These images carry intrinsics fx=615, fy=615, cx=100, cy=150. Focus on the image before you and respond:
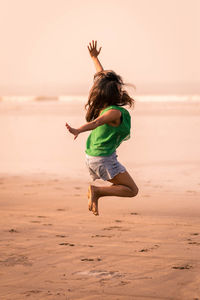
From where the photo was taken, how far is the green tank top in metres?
6.11

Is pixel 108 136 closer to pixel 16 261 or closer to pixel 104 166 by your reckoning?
pixel 104 166

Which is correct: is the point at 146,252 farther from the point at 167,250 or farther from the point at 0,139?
the point at 0,139

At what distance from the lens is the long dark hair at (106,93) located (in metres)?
6.20

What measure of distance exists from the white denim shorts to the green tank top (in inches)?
2.1

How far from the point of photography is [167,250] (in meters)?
7.07

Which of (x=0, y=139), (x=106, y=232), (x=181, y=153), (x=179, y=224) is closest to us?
(x=106, y=232)

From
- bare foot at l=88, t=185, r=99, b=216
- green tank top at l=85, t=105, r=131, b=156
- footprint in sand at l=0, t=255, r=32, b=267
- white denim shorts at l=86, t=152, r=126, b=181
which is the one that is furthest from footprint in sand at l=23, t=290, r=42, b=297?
green tank top at l=85, t=105, r=131, b=156

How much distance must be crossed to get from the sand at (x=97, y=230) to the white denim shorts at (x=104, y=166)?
0.95m

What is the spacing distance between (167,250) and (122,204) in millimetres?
3256

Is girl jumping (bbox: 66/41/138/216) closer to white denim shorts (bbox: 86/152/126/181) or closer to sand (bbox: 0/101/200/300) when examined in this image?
white denim shorts (bbox: 86/152/126/181)

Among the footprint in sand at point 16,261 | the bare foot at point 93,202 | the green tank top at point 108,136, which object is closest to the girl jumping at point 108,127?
the green tank top at point 108,136

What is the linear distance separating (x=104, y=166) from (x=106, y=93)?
2.44 ft

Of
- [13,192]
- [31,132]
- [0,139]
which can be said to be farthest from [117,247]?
[31,132]

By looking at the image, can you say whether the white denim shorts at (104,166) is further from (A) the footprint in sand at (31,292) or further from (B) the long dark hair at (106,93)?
(A) the footprint in sand at (31,292)
